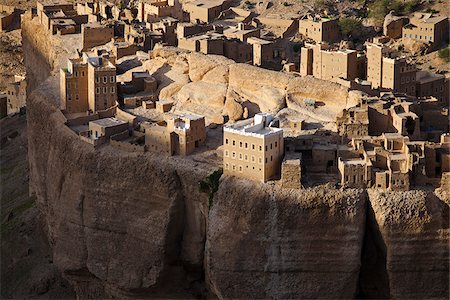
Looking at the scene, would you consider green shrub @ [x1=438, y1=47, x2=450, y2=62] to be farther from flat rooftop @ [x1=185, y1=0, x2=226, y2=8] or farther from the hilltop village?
flat rooftop @ [x1=185, y1=0, x2=226, y2=8]

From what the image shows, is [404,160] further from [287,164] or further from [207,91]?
[207,91]

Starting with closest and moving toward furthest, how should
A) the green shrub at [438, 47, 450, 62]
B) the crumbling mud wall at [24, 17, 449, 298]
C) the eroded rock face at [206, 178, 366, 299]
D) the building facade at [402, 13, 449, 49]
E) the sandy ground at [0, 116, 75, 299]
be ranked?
1. the crumbling mud wall at [24, 17, 449, 298]
2. the eroded rock face at [206, 178, 366, 299]
3. the sandy ground at [0, 116, 75, 299]
4. the green shrub at [438, 47, 450, 62]
5. the building facade at [402, 13, 449, 49]

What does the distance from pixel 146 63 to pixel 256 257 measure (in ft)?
46.3

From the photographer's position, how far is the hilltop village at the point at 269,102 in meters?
35.0

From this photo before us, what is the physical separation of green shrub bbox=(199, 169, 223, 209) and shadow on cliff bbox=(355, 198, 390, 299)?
4.56m

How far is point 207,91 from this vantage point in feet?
140

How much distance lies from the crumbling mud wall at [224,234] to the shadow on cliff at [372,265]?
0.03m

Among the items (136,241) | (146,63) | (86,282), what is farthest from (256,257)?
(146,63)

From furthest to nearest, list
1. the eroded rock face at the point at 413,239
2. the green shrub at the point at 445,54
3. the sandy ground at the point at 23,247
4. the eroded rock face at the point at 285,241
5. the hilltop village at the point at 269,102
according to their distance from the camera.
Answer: the green shrub at the point at 445,54 → the sandy ground at the point at 23,247 → the hilltop village at the point at 269,102 → the eroded rock face at the point at 285,241 → the eroded rock face at the point at 413,239

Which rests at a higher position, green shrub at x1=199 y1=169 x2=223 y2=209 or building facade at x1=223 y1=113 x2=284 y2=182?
building facade at x1=223 y1=113 x2=284 y2=182

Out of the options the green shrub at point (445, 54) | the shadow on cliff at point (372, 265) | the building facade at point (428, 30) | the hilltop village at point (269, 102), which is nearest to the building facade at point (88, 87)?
the hilltop village at point (269, 102)

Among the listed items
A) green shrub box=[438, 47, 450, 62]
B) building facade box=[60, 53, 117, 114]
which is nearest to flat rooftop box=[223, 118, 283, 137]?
building facade box=[60, 53, 117, 114]

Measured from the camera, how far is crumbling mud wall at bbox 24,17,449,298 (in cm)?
3381

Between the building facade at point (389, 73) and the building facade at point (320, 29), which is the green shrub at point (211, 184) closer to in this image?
the building facade at point (389, 73)
